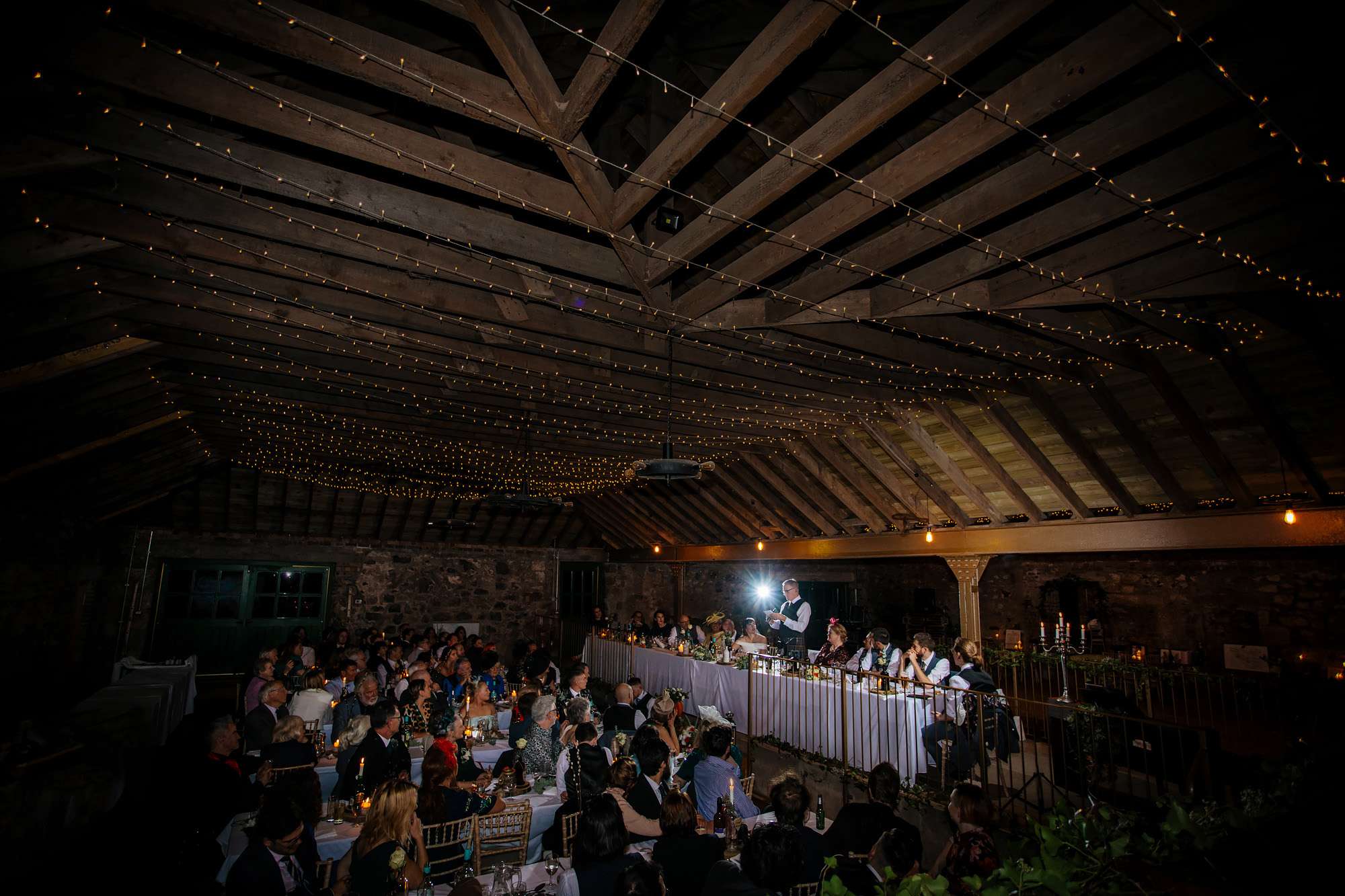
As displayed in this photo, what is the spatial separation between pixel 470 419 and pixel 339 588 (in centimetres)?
858

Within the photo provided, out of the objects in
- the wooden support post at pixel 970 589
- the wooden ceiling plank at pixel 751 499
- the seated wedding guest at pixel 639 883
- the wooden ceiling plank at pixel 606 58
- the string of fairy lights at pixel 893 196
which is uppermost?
the wooden ceiling plank at pixel 606 58

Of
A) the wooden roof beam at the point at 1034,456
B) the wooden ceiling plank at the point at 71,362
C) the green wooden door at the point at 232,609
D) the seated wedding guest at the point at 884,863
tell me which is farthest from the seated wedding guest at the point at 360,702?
the green wooden door at the point at 232,609

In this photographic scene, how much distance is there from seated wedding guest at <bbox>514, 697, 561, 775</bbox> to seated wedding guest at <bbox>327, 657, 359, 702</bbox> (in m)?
3.03

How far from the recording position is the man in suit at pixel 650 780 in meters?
4.25

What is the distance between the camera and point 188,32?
271 cm

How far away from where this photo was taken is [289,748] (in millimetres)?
4980

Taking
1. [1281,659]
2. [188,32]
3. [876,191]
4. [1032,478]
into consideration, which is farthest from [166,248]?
[1281,659]

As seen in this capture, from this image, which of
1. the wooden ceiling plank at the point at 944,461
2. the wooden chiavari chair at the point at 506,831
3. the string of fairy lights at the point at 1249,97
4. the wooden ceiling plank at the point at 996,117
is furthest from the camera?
the wooden ceiling plank at the point at 944,461

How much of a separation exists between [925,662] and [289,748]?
20.6 feet

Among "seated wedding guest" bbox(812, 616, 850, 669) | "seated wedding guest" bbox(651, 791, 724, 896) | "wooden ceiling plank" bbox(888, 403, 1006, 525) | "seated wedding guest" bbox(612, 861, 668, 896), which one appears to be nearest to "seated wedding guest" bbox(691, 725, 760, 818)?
"seated wedding guest" bbox(651, 791, 724, 896)

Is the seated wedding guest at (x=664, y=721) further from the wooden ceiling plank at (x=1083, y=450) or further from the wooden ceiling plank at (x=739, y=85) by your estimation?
the wooden ceiling plank at (x=1083, y=450)

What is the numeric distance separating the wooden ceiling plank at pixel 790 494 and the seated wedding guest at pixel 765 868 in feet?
26.0

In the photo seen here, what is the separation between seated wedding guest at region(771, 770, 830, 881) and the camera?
11.8 feet

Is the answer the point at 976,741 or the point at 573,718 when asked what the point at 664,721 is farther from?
the point at 976,741
